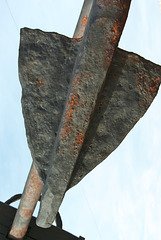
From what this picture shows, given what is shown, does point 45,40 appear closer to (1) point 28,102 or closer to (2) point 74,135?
(1) point 28,102

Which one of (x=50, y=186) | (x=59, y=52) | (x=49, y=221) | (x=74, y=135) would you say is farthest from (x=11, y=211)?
(x=59, y=52)

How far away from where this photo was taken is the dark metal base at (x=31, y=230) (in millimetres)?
2521

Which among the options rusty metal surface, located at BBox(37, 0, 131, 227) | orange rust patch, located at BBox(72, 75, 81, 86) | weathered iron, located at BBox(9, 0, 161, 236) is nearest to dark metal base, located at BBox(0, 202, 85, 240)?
weathered iron, located at BBox(9, 0, 161, 236)

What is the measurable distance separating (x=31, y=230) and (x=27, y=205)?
39 centimetres

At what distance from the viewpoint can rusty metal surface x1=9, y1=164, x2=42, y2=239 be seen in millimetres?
2197

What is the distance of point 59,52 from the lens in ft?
4.96

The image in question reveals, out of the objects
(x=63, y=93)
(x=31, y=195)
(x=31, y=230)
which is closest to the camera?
(x=63, y=93)

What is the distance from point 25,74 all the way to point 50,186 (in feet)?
2.00

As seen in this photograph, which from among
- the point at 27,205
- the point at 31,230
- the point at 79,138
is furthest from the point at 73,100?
the point at 31,230

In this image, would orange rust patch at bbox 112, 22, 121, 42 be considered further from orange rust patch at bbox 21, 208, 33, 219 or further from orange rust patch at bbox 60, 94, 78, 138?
orange rust patch at bbox 21, 208, 33, 219

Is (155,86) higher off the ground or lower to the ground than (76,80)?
higher

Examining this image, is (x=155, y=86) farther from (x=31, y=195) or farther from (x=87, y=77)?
(x=31, y=195)

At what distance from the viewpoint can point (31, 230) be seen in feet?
8.38

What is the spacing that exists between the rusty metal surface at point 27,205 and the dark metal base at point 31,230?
0.23 feet
